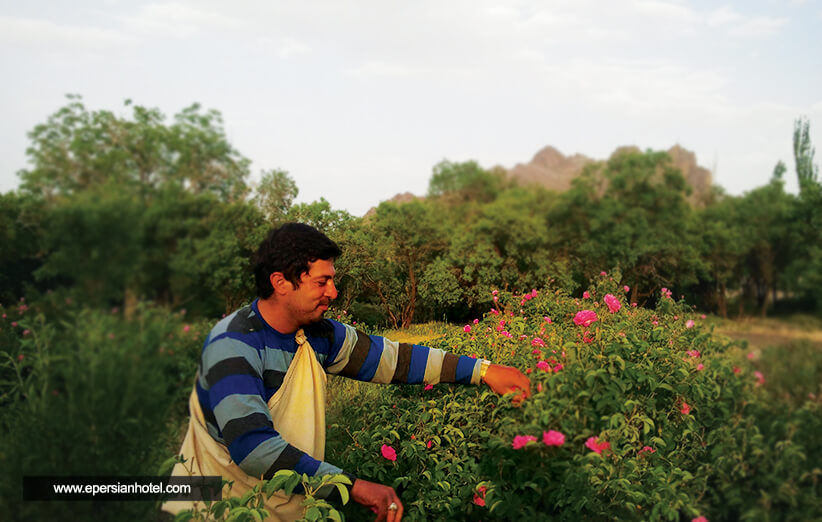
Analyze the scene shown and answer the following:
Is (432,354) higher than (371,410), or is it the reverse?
(432,354)

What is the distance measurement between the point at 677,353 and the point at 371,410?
1650 mm

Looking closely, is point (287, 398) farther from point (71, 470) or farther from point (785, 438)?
point (785, 438)

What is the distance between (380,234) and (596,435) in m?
1.71

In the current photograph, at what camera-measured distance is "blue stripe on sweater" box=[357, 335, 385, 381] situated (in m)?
2.97

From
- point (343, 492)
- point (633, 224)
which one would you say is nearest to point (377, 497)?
point (343, 492)

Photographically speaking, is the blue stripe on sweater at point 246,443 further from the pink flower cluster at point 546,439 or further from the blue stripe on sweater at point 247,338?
the pink flower cluster at point 546,439

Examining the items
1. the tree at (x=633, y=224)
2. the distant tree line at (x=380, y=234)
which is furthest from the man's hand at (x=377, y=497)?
the tree at (x=633, y=224)

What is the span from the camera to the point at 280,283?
101 inches

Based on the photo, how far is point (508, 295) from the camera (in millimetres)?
3793

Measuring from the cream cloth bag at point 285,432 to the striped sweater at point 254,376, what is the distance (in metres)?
0.04

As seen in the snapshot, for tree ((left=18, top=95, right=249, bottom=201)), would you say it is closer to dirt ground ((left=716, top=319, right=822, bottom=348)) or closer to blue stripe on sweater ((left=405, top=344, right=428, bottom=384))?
blue stripe on sweater ((left=405, top=344, right=428, bottom=384))

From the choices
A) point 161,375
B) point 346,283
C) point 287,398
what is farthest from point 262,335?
point 346,283

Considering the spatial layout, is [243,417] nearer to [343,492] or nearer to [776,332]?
[343,492]

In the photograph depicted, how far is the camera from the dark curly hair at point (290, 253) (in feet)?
8.39
